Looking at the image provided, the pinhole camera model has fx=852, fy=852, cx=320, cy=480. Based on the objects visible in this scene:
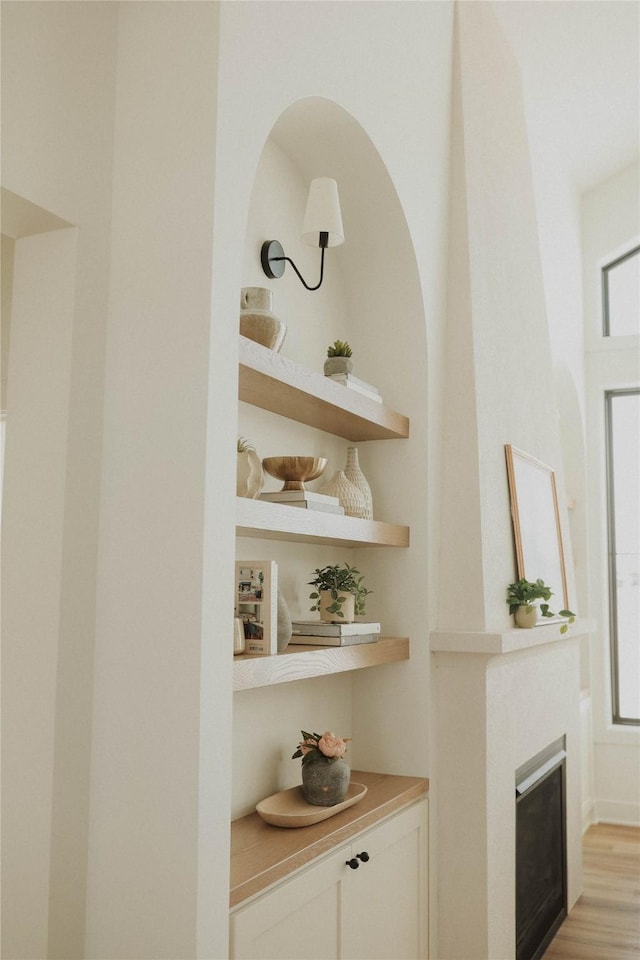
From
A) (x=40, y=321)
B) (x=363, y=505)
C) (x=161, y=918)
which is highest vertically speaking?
(x=40, y=321)

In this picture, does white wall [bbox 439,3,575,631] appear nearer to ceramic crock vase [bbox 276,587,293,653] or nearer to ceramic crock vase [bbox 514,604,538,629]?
ceramic crock vase [bbox 514,604,538,629]

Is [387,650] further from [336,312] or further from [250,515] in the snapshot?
[336,312]

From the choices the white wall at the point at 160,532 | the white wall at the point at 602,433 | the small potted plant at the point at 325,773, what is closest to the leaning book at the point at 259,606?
the white wall at the point at 160,532

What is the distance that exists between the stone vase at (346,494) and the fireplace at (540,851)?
120 centimetres

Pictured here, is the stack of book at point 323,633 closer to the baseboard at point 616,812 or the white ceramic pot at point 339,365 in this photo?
the white ceramic pot at point 339,365

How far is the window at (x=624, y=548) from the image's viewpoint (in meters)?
5.42

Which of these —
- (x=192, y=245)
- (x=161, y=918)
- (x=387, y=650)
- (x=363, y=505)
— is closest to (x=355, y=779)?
(x=387, y=650)

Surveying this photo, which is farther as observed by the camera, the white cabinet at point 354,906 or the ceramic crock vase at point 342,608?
the ceramic crock vase at point 342,608

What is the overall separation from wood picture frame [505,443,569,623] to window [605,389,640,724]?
1.80 m

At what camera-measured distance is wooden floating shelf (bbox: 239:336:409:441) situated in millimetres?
2096

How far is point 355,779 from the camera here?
275 centimetres

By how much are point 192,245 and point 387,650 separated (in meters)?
1.44

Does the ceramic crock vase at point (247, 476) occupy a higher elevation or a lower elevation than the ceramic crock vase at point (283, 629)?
higher

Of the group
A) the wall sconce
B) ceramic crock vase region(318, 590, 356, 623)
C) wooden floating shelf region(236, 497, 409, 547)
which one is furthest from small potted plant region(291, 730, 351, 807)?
the wall sconce
